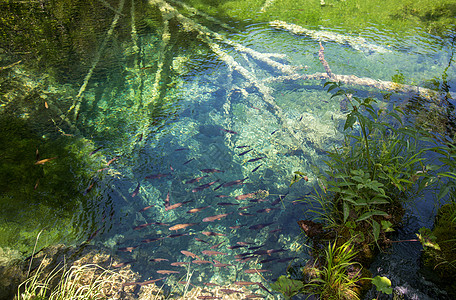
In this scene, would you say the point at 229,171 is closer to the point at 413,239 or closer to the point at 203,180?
the point at 203,180

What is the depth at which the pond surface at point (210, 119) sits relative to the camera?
98.8 inches

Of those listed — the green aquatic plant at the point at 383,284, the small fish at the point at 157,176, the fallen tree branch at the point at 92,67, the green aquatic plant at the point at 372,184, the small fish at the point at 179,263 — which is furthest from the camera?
the fallen tree branch at the point at 92,67

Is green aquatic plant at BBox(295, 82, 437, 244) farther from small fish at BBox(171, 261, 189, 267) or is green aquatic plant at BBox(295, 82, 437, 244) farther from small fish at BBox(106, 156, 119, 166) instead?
small fish at BBox(106, 156, 119, 166)

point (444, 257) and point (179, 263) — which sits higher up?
point (444, 257)

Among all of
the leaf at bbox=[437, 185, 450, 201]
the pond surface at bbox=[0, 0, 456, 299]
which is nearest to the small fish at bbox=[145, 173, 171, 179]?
the pond surface at bbox=[0, 0, 456, 299]

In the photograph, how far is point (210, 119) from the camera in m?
3.98

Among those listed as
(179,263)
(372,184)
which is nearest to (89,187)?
(179,263)

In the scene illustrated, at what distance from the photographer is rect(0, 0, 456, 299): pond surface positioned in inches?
98.8

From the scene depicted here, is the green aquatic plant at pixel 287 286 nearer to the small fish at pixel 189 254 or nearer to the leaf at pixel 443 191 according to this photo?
the small fish at pixel 189 254

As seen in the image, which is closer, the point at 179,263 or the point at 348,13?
the point at 179,263

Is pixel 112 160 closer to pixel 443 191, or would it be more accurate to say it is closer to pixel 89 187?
pixel 89 187

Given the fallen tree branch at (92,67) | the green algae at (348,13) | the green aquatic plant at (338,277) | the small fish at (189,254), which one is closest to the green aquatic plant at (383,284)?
the green aquatic plant at (338,277)

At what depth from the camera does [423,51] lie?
16.5 feet

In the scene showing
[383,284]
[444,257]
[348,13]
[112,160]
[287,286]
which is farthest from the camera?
[348,13]
